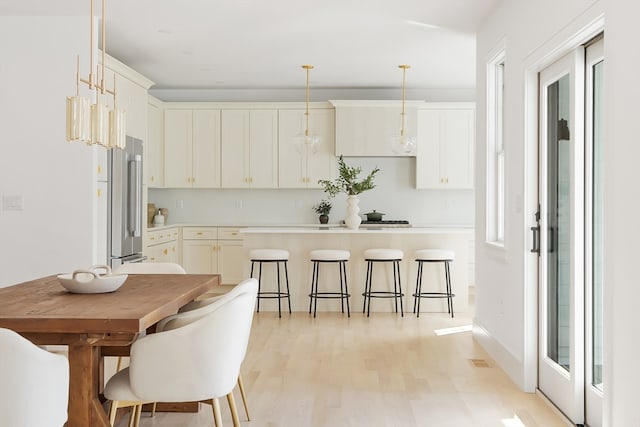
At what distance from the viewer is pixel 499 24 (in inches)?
197

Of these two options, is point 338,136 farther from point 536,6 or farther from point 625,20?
point 625,20

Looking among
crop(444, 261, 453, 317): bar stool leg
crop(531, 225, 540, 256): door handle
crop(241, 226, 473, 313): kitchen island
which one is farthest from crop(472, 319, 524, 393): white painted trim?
crop(241, 226, 473, 313): kitchen island

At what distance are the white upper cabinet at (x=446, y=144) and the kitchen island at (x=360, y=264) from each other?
73.3 inches

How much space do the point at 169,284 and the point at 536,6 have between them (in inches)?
107

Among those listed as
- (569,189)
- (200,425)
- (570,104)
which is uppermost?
(570,104)

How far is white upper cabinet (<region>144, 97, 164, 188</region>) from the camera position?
855 centimetres

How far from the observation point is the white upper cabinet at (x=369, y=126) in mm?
8773

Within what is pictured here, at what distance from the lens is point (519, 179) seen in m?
4.33

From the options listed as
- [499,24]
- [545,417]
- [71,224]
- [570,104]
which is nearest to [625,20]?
[570,104]

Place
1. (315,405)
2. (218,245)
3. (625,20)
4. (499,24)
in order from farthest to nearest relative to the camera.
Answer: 1. (218,245)
2. (499,24)
3. (315,405)
4. (625,20)

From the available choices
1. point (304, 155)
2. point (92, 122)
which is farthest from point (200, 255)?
point (92, 122)

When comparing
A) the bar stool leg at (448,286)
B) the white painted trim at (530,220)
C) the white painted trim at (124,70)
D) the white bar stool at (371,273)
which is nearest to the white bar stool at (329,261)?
the white bar stool at (371,273)

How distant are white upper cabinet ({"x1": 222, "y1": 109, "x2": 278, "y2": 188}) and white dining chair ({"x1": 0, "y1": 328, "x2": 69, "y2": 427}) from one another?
684 centimetres

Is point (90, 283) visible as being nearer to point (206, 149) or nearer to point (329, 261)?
point (329, 261)
